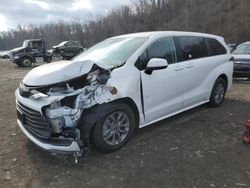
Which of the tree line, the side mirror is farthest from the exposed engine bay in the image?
the tree line

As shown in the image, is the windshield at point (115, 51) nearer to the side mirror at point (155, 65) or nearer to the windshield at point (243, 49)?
the side mirror at point (155, 65)

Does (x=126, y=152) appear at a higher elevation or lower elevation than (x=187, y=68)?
lower

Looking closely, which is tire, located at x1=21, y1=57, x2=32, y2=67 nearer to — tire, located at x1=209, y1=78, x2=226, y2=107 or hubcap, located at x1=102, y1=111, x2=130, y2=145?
tire, located at x1=209, y1=78, x2=226, y2=107

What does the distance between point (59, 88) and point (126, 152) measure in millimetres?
1378

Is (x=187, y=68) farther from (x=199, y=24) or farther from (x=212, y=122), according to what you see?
(x=199, y=24)

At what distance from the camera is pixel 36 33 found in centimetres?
9544

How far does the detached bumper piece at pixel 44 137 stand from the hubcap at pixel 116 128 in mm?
531

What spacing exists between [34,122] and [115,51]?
1.80 m

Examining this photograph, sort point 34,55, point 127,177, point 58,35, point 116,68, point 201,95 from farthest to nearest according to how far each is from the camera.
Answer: point 58,35, point 34,55, point 201,95, point 116,68, point 127,177

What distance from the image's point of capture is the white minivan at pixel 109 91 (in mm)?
3832

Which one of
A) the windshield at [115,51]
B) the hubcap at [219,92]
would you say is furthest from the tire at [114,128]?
the hubcap at [219,92]

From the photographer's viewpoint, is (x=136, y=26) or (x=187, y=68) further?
(x=136, y=26)

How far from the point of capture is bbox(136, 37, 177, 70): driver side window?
15.3 ft

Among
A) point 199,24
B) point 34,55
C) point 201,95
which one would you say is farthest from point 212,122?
point 199,24
